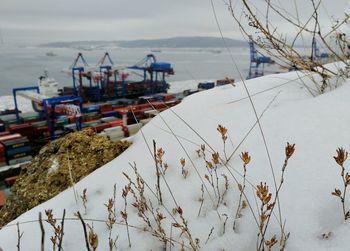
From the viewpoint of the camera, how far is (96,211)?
7.75 ft

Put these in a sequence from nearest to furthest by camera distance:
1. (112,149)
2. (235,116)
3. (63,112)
→ (235,116) < (112,149) < (63,112)

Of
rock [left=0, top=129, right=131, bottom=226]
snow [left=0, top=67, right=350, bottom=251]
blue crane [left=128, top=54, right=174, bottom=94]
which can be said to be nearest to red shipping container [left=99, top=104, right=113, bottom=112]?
blue crane [left=128, top=54, right=174, bottom=94]

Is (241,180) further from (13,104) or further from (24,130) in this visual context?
(13,104)

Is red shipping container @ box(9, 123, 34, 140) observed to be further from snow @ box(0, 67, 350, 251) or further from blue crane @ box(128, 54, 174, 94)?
snow @ box(0, 67, 350, 251)

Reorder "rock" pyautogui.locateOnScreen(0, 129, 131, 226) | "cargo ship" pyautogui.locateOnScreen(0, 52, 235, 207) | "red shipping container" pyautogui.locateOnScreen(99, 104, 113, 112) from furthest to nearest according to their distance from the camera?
"red shipping container" pyautogui.locateOnScreen(99, 104, 113, 112)
"cargo ship" pyautogui.locateOnScreen(0, 52, 235, 207)
"rock" pyautogui.locateOnScreen(0, 129, 131, 226)

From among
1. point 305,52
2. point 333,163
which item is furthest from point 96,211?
point 305,52

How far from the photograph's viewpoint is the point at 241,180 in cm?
201

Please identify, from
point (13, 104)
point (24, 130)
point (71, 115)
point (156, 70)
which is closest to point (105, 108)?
point (24, 130)

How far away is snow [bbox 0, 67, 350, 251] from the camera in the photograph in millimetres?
1626

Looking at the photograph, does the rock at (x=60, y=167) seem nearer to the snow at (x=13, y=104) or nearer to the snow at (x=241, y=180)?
the snow at (x=241, y=180)

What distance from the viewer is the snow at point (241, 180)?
5.33 ft

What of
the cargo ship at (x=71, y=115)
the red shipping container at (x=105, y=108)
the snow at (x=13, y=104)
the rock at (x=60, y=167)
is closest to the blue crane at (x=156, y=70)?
the cargo ship at (x=71, y=115)

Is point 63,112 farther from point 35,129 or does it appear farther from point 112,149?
point 112,149

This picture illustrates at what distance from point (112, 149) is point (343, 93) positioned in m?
2.58
